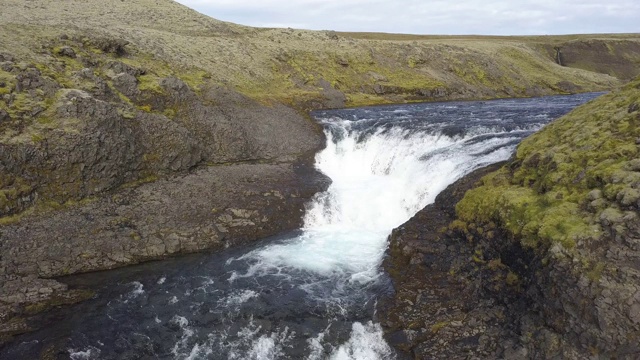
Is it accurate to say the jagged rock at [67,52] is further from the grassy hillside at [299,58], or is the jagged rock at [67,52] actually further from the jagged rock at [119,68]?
the jagged rock at [119,68]

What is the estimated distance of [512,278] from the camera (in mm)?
16531

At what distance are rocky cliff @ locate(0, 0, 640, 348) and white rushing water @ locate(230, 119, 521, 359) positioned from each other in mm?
2029

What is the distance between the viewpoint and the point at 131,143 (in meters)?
29.5

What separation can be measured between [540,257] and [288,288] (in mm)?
10686

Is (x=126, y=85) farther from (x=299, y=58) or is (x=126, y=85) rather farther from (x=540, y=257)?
(x=299, y=58)

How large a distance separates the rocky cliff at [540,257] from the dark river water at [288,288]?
207cm

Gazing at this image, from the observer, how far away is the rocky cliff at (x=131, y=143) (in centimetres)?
→ 2319

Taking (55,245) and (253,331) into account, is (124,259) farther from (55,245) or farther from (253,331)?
(253,331)

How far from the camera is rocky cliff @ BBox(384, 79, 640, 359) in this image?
43.8 feet

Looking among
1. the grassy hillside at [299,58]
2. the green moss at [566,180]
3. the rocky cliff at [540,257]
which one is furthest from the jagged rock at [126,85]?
the green moss at [566,180]

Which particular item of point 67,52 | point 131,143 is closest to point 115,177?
point 131,143

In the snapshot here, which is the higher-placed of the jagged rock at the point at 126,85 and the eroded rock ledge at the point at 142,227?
the jagged rock at the point at 126,85

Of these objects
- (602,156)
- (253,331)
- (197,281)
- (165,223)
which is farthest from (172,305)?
(602,156)

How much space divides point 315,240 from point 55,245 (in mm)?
13835
